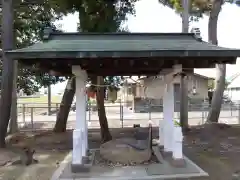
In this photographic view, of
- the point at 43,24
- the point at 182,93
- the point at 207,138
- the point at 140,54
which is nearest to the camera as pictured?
the point at 140,54

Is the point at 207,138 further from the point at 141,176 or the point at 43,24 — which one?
the point at 43,24

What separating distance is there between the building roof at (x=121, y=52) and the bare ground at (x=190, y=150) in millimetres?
2411

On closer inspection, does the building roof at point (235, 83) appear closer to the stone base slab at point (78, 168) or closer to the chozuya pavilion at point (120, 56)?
the chozuya pavilion at point (120, 56)

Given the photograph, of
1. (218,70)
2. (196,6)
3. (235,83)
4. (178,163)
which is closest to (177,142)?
(178,163)

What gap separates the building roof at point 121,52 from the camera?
539 centimetres

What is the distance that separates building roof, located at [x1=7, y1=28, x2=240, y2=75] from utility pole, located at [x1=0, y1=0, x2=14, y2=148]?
3254mm

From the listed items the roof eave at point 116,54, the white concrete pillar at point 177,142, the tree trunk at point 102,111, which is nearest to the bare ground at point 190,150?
the tree trunk at point 102,111

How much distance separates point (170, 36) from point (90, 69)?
2.11m

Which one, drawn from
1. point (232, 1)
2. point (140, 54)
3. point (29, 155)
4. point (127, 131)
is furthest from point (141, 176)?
point (232, 1)

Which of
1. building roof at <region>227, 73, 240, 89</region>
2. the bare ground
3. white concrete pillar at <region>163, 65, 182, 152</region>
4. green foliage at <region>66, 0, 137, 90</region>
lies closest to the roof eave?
white concrete pillar at <region>163, 65, 182, 152</region>

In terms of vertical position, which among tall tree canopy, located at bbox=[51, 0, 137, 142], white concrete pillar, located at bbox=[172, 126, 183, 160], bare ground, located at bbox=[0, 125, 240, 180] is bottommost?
bare ground, located at bbox=[0, 125, 240, 180]

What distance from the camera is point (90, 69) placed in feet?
23.6

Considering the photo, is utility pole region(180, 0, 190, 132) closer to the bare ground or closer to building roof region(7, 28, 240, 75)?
the bare ground

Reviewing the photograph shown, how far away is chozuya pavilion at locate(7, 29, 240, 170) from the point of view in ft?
17.8
